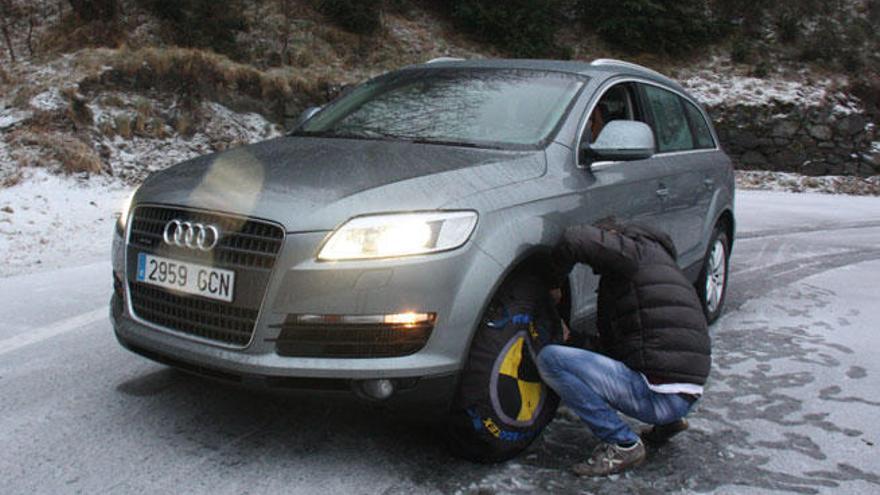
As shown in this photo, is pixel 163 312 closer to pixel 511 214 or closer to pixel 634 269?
pixel 511 214

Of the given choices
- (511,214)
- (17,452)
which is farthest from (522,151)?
(17,452)

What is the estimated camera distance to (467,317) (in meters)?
3.01

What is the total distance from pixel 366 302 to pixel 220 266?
0.58 meters

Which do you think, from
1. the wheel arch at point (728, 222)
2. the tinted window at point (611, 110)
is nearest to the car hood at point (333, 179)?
the tinted window at point (611, 110)

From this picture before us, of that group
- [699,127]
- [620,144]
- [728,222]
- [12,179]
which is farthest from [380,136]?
[12,179]

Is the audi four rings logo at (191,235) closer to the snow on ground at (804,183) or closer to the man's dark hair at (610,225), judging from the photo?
the man's dark hair at (610,225)

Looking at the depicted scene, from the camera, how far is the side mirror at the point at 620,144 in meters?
3.81

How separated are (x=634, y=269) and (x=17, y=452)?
2532 millimetres

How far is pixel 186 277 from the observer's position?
3.14 metres

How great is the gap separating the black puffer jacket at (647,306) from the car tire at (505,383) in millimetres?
284

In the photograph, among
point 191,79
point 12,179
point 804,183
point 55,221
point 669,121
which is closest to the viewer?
point 669,121

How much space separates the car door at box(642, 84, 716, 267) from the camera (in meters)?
4.76

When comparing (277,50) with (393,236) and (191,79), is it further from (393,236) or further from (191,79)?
(393,236)

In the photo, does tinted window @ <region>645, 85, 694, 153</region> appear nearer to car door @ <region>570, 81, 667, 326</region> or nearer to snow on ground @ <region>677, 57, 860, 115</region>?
car door @ <region>570, 81, 667, 326</region>
